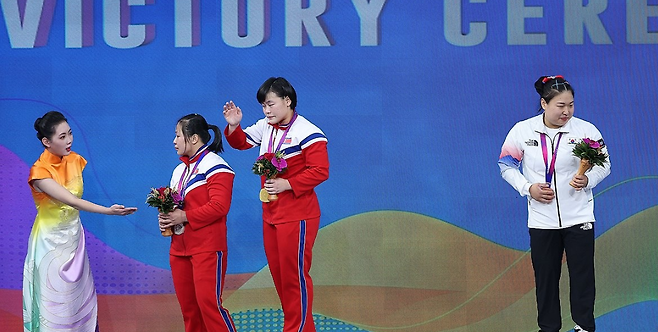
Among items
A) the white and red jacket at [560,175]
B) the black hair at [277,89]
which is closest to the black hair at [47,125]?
the black hair at [277,89]

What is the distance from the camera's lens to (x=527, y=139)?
422cm

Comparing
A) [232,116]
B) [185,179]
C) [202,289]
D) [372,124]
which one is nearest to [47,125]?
[185,179]

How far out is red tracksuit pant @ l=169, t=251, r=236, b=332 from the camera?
161 inches

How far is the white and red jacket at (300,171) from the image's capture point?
166 inches

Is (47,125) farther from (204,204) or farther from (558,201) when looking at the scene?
(558,201)

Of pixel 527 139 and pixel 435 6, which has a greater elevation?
pixel 435 6

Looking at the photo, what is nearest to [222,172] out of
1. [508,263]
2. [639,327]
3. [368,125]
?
[368,125]

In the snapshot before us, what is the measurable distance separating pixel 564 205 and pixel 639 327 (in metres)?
1.77

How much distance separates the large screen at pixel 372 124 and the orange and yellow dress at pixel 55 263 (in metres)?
0.90

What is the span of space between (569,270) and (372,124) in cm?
179

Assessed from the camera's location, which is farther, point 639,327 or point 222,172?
point 639,327

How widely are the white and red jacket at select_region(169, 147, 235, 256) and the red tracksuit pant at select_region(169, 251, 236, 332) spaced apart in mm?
51

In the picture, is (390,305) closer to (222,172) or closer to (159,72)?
(222,172)

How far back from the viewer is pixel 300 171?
433 cm
